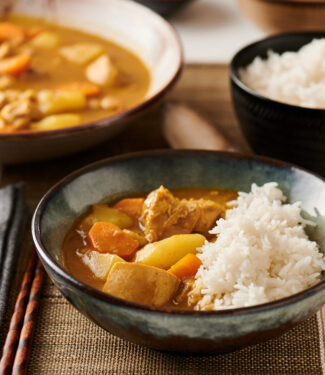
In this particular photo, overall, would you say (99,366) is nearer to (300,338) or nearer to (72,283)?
(72,283)

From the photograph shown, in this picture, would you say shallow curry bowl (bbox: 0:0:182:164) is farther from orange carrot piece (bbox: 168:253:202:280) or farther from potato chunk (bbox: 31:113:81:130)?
orange carrot piece (bbox: 168:253:202:280)

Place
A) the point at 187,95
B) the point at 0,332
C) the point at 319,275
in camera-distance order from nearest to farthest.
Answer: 1. the point at 319,275
2. the point at 0,332
3. the point at 187,95

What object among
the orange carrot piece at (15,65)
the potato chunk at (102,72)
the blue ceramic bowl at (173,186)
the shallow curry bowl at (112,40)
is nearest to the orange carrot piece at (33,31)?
the shallow curry bowl at (112,40)

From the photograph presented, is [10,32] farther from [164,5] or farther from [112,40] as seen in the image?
[164,5]

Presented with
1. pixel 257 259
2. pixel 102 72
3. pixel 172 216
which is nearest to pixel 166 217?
pixel 172 216

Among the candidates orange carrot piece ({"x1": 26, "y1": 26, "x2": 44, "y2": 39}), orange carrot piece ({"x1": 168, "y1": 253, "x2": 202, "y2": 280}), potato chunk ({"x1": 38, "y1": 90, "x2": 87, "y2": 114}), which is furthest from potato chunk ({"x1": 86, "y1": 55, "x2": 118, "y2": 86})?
orange carrot piece ({"x1": 168, "y1": 253, "x2": 202, "y2": 280})

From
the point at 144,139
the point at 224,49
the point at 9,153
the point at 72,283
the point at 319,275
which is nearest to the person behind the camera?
the point at 72,283

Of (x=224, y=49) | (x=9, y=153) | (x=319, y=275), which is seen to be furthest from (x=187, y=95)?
(x=319, y=275)
